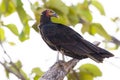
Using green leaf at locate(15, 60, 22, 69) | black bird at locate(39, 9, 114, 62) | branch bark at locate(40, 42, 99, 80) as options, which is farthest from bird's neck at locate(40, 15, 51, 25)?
branch bark at locate(40, 42, 99, 80)

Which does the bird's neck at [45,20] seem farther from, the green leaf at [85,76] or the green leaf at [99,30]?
the green leaf at [85,76]

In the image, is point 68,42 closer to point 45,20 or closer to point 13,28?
point 13,28

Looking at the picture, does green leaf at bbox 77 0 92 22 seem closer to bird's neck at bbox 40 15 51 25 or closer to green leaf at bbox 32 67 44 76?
bird's neck at bbox 40 15 51 25

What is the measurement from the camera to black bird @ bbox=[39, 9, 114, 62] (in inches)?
140

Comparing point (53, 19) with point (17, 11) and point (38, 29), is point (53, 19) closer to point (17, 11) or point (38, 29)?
point (38, 29)

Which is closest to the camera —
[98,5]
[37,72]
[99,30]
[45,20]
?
[37,72]

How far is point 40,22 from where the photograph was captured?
4.07m

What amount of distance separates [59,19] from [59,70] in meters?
0.38

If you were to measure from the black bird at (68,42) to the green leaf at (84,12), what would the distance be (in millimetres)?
154

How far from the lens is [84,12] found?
4066mm

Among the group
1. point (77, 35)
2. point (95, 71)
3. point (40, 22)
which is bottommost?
point (95, 71)

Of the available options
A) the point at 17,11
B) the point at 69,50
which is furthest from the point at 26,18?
the point at 69,50

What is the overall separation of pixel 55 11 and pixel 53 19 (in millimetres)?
346

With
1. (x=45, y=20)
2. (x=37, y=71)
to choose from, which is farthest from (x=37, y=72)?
(x=45, y=20)
